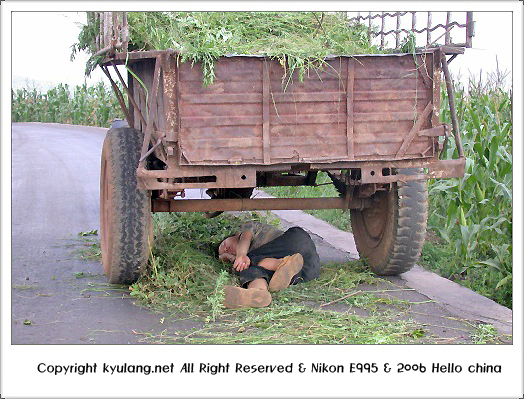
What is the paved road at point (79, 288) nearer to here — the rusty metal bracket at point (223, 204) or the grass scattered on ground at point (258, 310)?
the grass scattered on ground at point (258, 310)

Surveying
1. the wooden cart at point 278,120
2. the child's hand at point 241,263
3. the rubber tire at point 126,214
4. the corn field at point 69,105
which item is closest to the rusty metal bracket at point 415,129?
the wooden cart at point 278,120

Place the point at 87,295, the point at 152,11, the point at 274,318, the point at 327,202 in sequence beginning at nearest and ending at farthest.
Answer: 1. the point at 274,318
2. the point at 152,11
3. the point at 87,295
4. the point at 327,202

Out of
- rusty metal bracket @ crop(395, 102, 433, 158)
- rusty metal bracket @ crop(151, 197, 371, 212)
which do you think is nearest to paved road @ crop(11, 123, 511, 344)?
rusty metal bracket @ crop(151, 197, 371, 212)

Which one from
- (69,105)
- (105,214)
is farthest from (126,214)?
(69,105)

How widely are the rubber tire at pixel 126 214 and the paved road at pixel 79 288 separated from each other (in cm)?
29

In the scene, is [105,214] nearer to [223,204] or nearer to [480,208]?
[223,204]

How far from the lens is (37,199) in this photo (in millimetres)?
10297

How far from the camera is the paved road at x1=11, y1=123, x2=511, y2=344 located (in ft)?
15.6

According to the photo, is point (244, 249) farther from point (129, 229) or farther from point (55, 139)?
point (55, 139)

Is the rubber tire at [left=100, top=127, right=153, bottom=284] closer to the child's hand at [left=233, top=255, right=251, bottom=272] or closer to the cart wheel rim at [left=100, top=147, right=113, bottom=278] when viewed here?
the cart wheel rim at [left=100, top=147, right=113, bottom=278]

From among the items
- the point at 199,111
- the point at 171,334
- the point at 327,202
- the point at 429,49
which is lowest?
the point at 171,334

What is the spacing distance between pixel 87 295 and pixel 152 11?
232cm

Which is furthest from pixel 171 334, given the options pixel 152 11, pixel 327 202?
pixel 152 11

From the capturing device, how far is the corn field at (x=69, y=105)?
24967mm
